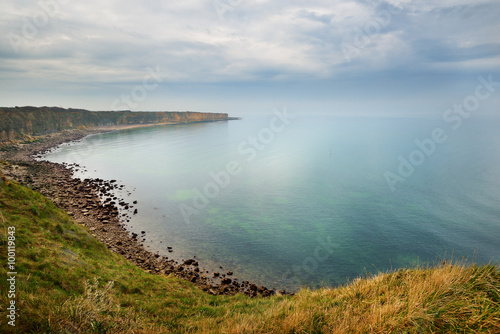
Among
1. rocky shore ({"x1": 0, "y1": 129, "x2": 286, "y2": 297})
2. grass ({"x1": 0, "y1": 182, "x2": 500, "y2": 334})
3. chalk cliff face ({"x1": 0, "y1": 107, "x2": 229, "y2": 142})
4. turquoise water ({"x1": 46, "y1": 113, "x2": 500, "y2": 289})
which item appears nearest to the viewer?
grass ({"x1": 0, "y1": 182, "x2": 500, "y2": 334})

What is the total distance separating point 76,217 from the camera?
24891 mm

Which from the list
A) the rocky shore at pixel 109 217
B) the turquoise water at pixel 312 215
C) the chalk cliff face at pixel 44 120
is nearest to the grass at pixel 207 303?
the rocky shore at pixel 109 217

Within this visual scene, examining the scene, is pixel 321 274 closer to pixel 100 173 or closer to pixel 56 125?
pixel 100 173

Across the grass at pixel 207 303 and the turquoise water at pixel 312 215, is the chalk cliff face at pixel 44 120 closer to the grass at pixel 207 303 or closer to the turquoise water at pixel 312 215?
the turquoise water at pixel 312 215

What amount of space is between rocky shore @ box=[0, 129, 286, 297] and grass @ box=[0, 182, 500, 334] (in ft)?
15.0

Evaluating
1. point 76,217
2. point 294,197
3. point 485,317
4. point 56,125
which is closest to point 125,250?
point 76,217

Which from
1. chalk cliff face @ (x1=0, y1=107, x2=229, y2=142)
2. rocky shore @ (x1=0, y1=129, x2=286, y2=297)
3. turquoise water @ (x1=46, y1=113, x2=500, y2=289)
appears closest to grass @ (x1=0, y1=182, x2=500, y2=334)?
rocky shore @ (x1=0, y1=129, x2=286, y2=297)

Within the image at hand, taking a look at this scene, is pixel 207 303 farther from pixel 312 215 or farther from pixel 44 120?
pixel 44 120

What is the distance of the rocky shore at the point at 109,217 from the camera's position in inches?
669

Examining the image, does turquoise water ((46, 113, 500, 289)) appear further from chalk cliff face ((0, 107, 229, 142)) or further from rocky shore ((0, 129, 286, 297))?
chalk cliff face ((0, 107, 229, 142))

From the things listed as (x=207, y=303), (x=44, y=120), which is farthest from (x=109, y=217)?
(x=44, y=120)

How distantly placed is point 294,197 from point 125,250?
83.2 ft

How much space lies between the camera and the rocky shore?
55.7 feet

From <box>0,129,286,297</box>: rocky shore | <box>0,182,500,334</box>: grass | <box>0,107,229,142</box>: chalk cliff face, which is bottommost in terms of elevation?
<box>0,129,286,297</box>: rocky shore
